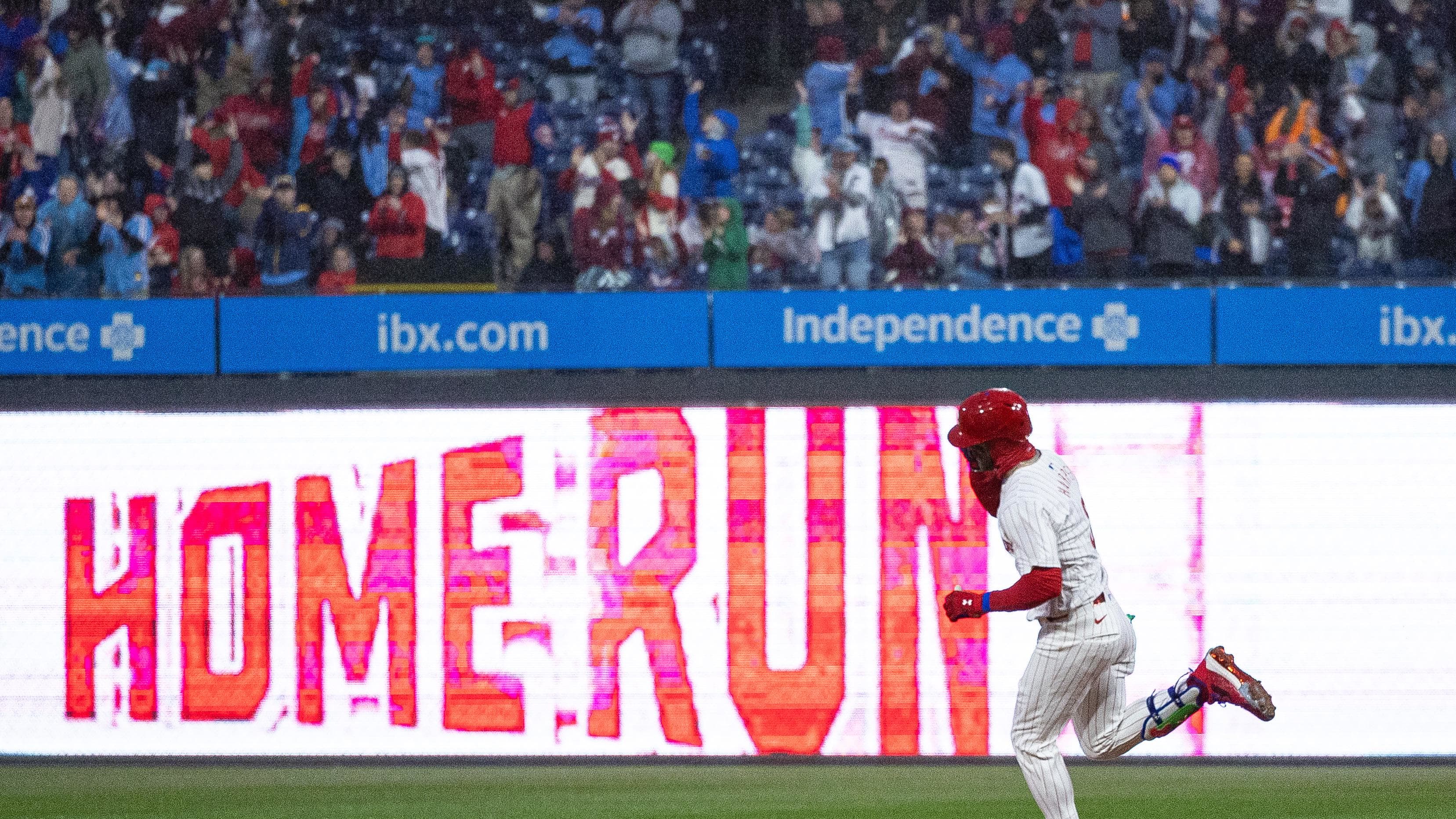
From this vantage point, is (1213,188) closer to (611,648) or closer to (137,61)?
(611,648)

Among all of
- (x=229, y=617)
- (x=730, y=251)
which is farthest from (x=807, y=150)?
(x=229, y=617)

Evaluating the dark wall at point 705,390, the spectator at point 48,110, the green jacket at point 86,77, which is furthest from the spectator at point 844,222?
the spectator at point 48,110

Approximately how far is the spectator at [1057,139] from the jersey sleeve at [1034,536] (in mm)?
8460

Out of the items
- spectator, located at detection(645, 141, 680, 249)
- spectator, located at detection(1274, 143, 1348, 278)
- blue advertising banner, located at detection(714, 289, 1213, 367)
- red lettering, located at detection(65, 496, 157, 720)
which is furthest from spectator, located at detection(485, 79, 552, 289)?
spectator, located at detection(1274, 143, 1348, 278)

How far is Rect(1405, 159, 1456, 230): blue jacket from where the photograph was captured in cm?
1383

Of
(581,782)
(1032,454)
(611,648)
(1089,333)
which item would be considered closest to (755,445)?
(611,648)

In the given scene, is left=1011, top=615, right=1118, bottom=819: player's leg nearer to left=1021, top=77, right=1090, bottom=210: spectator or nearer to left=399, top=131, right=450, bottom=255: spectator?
left=1021, top=77, right=1090, bottom=210: spectator

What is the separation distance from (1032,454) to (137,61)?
1246cm

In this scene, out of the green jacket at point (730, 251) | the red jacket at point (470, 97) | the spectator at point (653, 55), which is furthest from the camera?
the spectator at point (653, 55)

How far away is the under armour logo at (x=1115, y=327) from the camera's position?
13.0 metres

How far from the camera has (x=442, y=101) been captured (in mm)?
15914

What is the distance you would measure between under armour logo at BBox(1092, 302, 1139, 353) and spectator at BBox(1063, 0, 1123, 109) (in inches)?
123

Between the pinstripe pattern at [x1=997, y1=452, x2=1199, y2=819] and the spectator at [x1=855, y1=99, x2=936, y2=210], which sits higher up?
the spectator at [x1=855, y1=99, x2=936, y2=210]

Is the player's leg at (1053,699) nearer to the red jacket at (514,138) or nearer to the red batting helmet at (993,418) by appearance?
the red batting helmet at (993,418)
